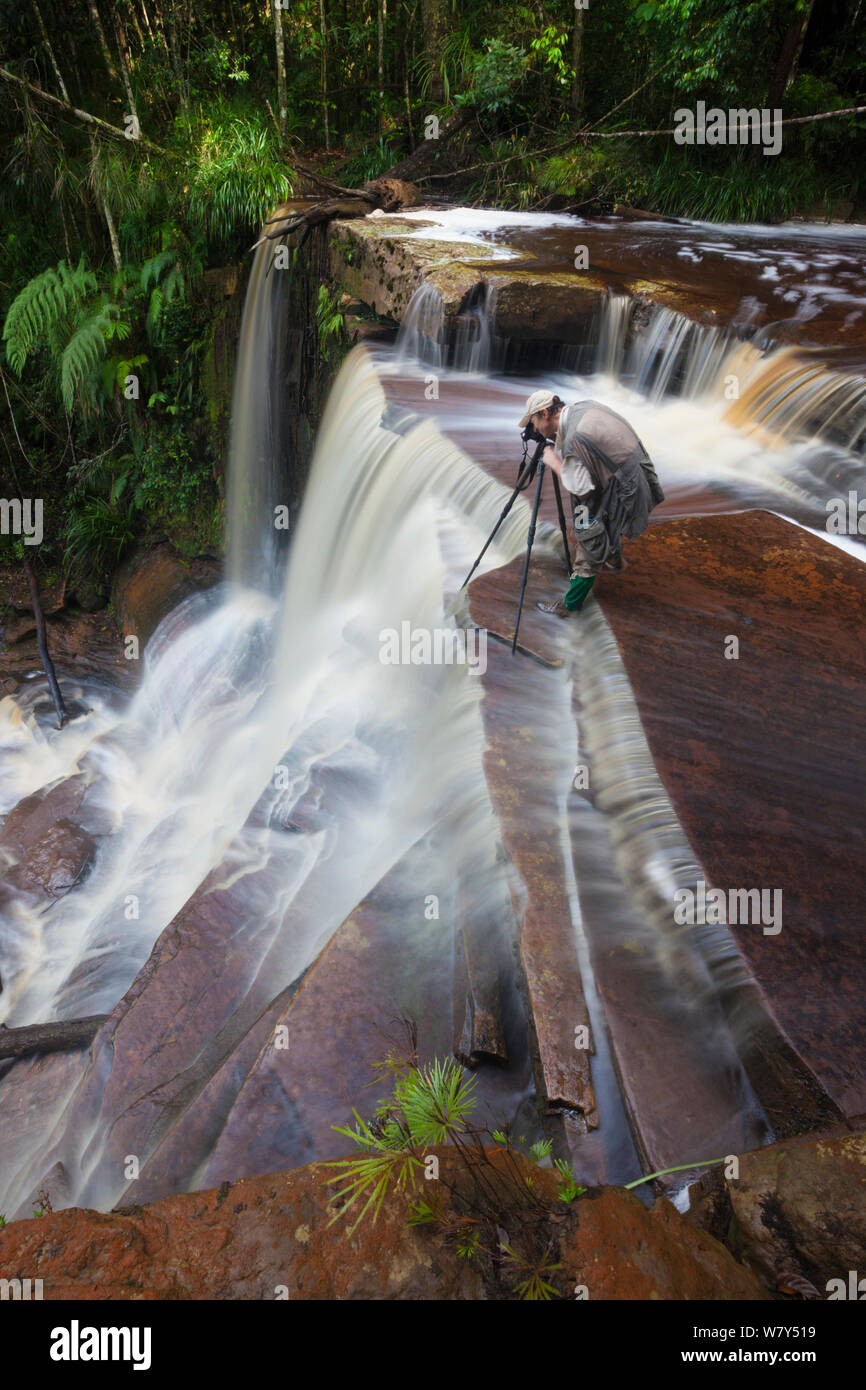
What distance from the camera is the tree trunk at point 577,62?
10.8 meters

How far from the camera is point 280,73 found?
36.0 ft

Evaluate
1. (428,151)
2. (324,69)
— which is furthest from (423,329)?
(324,69)

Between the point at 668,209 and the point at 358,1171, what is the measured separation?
480 inches

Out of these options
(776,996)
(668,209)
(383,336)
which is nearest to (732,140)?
(668,209)

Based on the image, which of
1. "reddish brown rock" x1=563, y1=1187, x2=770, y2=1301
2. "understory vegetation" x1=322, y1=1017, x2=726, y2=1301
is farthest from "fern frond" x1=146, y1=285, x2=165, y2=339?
"reddish brown rock" x1=563, y1=1187, x2=770, y2=1301

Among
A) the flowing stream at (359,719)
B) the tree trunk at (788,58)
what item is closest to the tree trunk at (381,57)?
the flowing stream at (359,719)

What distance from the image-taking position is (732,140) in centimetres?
1027

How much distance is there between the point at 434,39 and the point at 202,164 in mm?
4820

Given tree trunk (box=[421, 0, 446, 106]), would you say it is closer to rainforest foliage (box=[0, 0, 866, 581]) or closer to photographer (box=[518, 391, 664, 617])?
rainforest foliage (box=[0, 0, 866, 581])

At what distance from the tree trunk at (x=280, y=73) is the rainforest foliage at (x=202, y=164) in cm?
5

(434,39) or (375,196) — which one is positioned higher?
(434,39)

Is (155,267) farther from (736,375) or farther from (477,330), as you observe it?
(736,375)
